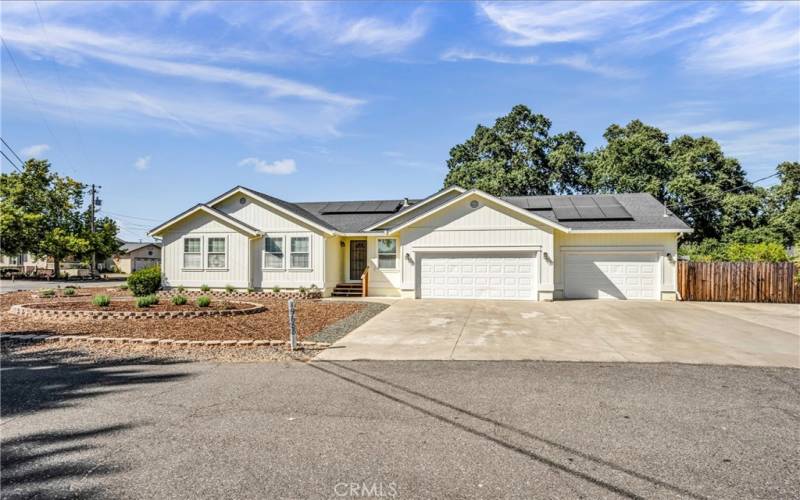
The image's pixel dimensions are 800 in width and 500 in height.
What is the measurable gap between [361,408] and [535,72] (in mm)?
14654

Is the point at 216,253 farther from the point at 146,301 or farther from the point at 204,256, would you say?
the point at 146,301

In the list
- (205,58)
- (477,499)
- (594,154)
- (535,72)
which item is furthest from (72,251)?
(594,154)

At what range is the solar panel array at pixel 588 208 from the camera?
18.9 m

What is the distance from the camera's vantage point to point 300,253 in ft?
63.1

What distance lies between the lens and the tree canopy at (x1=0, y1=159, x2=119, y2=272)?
31719 millimetres

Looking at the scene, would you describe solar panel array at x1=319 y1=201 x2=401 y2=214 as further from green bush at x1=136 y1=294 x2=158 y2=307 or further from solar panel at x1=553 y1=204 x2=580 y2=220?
green bush at x1=136 y1=294 x2=158 y2=307

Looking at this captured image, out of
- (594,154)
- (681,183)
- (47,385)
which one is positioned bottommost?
(47,385)

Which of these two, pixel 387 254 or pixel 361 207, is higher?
pixel 361 207

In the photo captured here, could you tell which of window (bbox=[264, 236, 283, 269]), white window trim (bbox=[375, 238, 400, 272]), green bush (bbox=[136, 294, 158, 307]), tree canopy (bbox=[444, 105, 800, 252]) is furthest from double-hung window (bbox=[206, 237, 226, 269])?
tree canopy (bbox=[444, 105, 800, 252])

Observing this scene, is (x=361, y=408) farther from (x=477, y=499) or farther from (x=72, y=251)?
(x=72, y=251)

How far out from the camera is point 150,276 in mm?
16766

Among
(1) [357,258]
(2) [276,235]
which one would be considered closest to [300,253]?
(2) [276,235]

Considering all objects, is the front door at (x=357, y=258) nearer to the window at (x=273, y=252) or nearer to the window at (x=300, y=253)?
the window at (x=300, y=253)

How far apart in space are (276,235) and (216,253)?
9.25 ft
